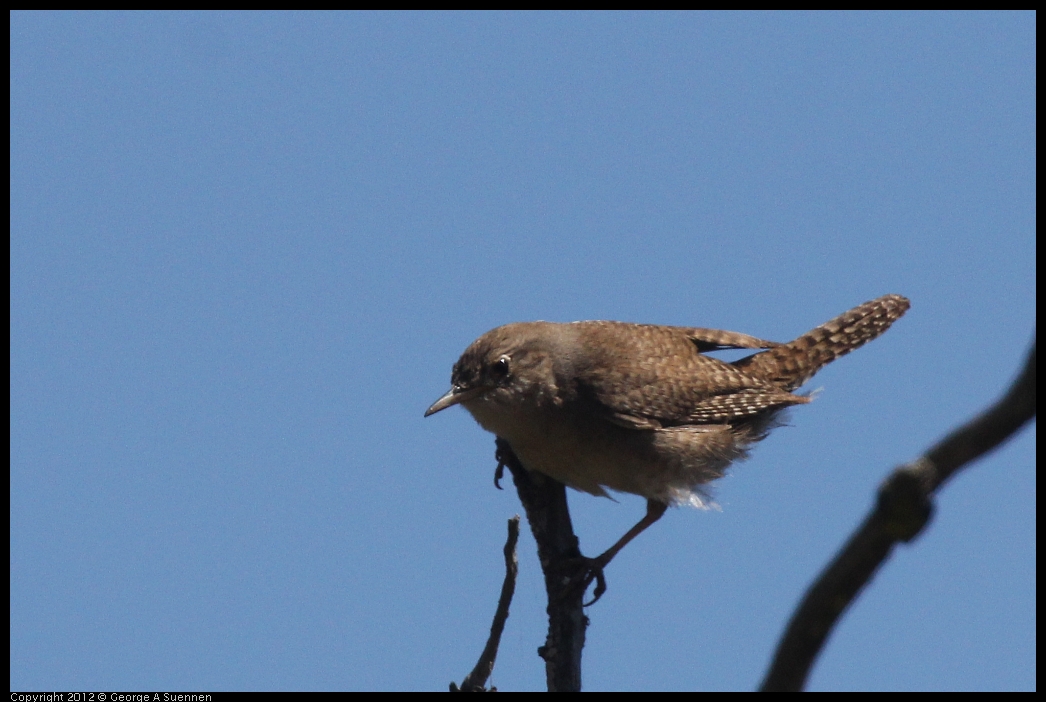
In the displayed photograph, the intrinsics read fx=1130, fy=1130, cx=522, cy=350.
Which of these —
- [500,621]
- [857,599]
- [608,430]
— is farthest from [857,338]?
[857,599]

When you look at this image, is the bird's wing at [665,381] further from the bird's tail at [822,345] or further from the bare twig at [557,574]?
the bare twig at [557,574]

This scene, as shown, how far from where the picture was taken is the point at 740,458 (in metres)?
7.29

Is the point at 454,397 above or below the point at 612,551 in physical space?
above

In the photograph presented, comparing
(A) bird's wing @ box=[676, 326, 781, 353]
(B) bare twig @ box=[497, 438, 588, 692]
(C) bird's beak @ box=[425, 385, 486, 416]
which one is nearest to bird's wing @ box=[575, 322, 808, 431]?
(A) bird's wing @ box=[676, 326, 781, 353]

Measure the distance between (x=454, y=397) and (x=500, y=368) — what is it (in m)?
0.39

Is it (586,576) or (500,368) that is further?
(500,368)

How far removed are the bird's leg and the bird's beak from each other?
1.16m

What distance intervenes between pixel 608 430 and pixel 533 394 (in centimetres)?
53

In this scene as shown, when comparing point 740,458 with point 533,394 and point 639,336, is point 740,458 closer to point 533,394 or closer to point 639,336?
point 639,336

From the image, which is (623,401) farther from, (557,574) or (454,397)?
(557,574)

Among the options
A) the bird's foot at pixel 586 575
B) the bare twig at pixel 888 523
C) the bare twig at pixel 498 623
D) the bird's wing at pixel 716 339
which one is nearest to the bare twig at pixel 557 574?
the bird's foot at pixel 586 575

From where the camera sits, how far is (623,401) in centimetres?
691

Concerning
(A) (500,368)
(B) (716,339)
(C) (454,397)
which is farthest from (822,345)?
(C) (454,397)

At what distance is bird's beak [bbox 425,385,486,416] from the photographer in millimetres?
6191
